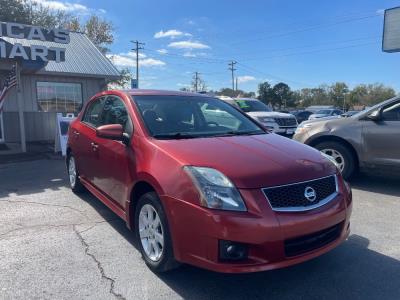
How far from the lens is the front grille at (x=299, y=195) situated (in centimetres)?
281

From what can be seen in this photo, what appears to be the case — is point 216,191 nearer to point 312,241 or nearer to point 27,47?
point 312,241

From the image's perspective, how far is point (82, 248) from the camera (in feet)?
12.9

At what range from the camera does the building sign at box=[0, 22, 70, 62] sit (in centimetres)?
927

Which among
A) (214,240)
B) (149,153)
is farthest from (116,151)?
(214,240)

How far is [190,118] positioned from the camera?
4.21 metres

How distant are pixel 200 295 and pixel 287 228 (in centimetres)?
94

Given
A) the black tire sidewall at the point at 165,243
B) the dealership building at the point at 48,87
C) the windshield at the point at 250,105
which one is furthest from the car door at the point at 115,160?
the windshield at the point at 250,105

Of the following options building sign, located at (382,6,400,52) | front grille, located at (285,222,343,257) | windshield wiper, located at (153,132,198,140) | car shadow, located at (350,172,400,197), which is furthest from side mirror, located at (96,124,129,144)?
building sign, located at (382,6,400,52)

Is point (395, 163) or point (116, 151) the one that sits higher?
point (116, 151)

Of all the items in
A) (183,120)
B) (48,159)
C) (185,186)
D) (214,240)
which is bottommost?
(48,159)

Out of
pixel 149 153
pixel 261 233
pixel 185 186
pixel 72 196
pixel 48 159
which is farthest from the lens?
pixel 48 159

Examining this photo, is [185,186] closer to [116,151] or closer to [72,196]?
[116,151]

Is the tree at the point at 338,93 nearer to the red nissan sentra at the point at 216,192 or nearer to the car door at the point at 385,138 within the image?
the car door at the point at 385,138

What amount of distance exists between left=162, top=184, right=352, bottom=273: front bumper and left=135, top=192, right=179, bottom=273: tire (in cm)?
17
